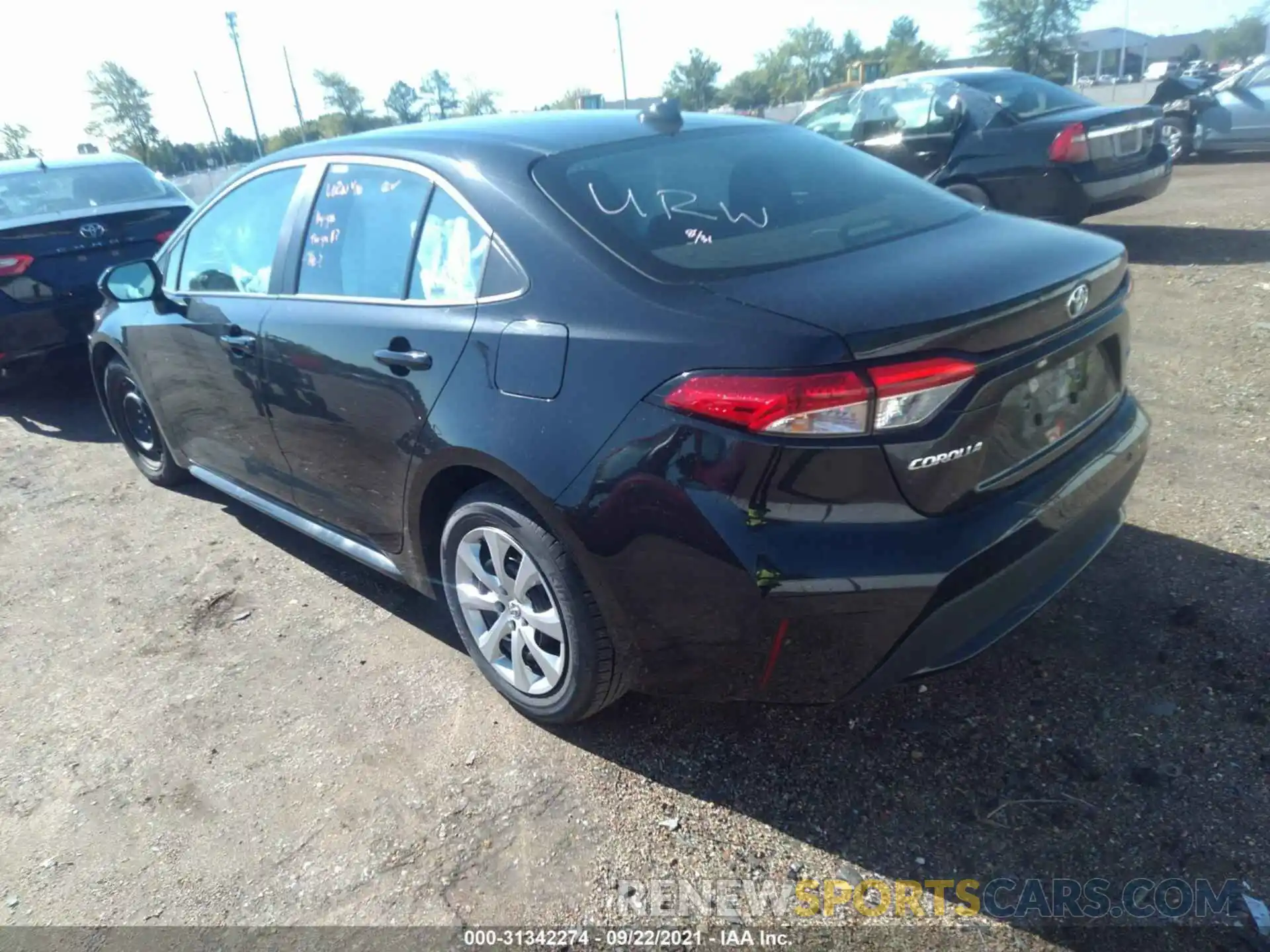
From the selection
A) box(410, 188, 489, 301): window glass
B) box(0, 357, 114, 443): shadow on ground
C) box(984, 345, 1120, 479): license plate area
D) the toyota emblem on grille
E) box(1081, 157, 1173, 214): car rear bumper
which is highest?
box(410, 188, 489, 301): window glass

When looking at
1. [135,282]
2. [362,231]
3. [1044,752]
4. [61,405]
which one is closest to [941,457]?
[1044,752]

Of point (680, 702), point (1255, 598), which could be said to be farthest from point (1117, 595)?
point (680, 702)

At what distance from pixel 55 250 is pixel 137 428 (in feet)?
6.36

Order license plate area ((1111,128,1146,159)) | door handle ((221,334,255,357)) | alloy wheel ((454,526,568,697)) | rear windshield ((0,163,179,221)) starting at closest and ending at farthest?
alloy wheel ((454,526,568,697))
door handle ((221,334,255,357))
rear windshield ((0,163,179,221))
license plate area ((1111,128,1146,159))

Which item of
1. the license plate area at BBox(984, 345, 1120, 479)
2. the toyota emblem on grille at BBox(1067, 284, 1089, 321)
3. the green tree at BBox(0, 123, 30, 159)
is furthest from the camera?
the green tree at BBox(0, 123, 30, 159)

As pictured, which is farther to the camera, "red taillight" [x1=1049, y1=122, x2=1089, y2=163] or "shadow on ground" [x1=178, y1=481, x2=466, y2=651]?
"red taillight" [x1=1049, y1=122, x2=1089, y2=163]

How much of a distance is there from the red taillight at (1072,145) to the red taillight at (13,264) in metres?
7.54

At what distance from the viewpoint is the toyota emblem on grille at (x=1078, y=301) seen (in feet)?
7.69

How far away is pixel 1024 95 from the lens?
819cm

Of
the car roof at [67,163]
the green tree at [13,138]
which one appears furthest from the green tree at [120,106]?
the car roof at [67,163]

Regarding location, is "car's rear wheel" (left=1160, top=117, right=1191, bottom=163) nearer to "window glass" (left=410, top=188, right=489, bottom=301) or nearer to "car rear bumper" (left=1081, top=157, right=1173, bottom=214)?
"car rear bumper" (left=1081, top=157, right=1173, bottom=214)

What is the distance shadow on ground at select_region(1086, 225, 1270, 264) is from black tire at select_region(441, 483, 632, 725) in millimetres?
6728

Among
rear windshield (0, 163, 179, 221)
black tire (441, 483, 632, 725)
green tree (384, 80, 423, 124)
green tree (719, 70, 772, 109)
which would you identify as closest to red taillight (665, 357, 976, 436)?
black tire (441, 483, 632, 725)

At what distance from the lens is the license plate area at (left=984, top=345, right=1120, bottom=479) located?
2.22 m
